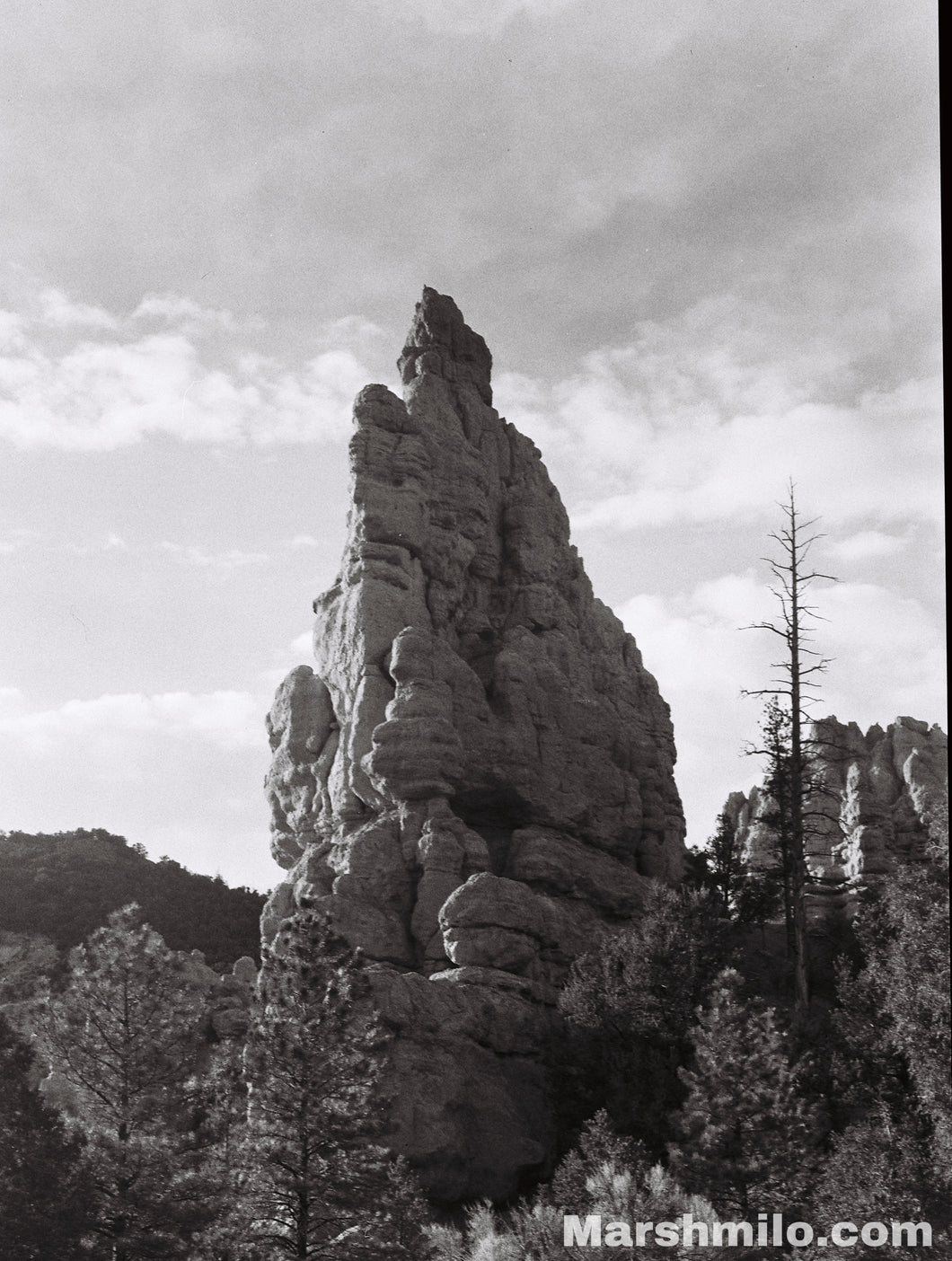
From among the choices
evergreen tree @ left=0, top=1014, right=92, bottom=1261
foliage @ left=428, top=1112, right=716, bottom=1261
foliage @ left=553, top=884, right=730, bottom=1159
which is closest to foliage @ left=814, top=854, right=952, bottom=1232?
foliage @ left=428, top=1112, right=716, bottom=1261

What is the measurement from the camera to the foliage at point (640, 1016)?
35031mm

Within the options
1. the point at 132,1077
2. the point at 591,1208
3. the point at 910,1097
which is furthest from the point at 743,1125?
the point at 132,1077

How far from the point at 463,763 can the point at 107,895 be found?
43.0 meters

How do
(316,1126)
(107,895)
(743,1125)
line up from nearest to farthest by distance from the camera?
1. (316,1126)
2. (743,1125)
3. (107,895)

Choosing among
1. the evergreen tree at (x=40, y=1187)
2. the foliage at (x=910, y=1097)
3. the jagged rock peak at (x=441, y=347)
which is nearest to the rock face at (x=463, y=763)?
the jagged rock peak at (x=441, y=347)

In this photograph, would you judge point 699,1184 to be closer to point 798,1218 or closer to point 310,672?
point 798,1218

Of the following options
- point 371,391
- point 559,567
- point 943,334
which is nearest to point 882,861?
point 559,567

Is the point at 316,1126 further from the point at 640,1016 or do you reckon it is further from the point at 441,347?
the point at 441,347

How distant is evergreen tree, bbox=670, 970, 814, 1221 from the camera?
86.7ft

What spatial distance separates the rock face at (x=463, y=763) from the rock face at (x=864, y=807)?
9093mm

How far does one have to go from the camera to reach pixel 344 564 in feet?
172

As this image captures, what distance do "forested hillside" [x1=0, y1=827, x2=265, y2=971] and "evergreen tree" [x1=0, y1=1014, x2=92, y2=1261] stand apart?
4348 centimetres

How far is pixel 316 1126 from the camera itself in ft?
85.8

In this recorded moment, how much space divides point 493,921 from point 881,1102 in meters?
15.6
